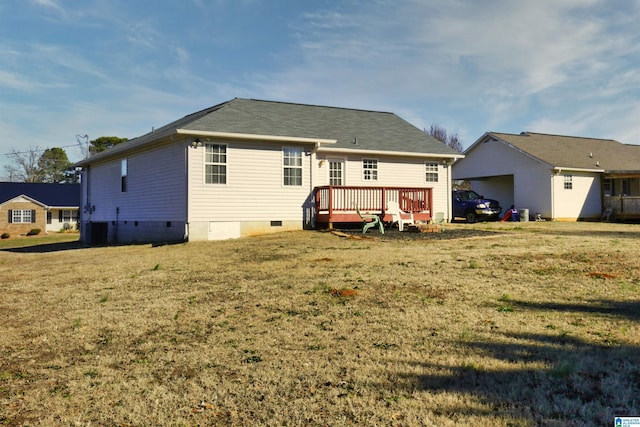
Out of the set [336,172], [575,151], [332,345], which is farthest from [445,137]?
[332,345]

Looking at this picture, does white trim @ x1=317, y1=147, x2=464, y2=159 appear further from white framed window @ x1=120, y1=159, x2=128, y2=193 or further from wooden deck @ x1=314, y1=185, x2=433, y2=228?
white framed window @ x1=120, y1=159, x2=128, y2=193

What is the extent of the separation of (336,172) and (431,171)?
4.97 meters

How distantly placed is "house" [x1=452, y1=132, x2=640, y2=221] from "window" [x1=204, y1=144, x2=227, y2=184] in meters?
18.4

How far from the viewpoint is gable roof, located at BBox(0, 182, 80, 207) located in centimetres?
4331

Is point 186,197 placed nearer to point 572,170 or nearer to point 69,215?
point 572,170

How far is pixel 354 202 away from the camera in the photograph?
698 inches

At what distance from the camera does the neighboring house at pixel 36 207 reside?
41.6 metres

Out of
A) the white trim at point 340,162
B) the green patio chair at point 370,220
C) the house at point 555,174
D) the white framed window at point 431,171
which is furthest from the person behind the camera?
the house at point 555,174

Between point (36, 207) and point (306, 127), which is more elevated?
point (306, 127)

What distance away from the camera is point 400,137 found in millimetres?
22094

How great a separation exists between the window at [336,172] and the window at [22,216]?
35.7 metres

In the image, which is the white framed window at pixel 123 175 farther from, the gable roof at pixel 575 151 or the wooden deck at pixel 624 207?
the wooden deck at pixel 624 207

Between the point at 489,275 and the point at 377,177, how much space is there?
1226 centimetres

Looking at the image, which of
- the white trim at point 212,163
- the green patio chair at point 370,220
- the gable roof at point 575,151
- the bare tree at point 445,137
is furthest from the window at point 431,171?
the bare tree at point 445,137
